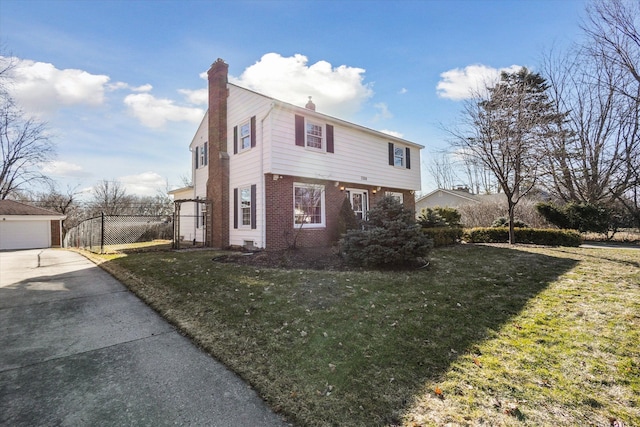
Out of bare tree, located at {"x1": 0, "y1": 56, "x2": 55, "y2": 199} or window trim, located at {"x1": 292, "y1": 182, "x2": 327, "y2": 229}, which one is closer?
window trim, located at {"x1": 292, "y1": 182, "x2": 327, "y2": 229}

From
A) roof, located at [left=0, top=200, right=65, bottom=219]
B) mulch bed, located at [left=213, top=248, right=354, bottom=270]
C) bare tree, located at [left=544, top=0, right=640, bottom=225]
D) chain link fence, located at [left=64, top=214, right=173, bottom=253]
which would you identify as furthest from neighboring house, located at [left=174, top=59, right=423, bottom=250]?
roof, located at [left=0, top=200, right=65, bottom=219]

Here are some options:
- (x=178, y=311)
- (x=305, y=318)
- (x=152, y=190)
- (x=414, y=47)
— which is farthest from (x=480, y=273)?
(x=152, y=190)

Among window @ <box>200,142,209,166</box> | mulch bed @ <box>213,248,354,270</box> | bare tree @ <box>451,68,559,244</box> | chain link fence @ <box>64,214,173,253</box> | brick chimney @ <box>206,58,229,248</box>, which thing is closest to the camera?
mulch bed @ <box>213,248,354,270</box>

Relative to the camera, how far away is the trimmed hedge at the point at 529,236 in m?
11.3

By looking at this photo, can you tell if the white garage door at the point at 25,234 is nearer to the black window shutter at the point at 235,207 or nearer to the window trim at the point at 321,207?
the black window shutter at the point at 235,207

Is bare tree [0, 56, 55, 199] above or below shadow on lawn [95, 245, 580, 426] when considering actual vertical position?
above

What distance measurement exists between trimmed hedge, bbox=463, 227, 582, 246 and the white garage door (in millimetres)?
29301

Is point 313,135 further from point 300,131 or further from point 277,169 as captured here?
point 277,169

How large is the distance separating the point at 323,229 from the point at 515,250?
6833 millimetres

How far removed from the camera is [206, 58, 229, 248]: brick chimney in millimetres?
12336

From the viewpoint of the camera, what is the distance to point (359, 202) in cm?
1416

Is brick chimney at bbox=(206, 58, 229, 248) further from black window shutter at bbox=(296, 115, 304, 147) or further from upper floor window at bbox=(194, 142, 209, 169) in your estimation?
black window shutter at bbox=(296, 115, 304, 147)

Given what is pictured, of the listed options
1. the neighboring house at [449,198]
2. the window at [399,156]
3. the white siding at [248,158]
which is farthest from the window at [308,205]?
the neighboring house at [449,198]

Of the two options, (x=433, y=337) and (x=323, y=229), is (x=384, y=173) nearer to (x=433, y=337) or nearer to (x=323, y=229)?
(x=323, y=229)
